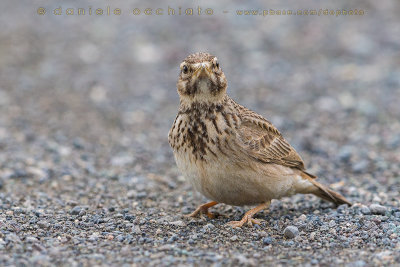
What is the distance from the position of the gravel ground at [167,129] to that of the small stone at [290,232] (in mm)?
18

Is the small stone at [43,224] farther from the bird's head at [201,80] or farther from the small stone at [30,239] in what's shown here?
the bird's head at [201,80]

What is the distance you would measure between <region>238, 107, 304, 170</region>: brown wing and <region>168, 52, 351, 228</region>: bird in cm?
1

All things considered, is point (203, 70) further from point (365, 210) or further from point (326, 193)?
point (365, 210)

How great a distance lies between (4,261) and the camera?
5961 millimetres

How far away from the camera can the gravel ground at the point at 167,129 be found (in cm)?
684

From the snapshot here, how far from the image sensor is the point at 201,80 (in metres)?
7.38

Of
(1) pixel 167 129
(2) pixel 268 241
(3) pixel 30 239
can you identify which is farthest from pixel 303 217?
(1) pixel 167 129

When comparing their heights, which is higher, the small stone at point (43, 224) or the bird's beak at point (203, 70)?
the bird's beak at point (203, 70)

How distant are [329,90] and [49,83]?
6833mm

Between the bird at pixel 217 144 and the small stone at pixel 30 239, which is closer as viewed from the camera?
the small stone at pixel 30 239

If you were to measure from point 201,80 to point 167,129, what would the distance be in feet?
19.8

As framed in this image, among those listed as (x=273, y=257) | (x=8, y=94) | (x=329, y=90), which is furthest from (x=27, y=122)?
(x=273, y=257)

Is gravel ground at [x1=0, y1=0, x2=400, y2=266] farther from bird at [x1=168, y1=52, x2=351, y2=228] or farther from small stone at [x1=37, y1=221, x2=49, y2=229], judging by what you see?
bird at [x1=168, y1=52, x2=351, y2=228]

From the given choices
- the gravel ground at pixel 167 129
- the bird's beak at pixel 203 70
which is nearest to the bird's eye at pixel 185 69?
the bird's beak at pixel 203 70
